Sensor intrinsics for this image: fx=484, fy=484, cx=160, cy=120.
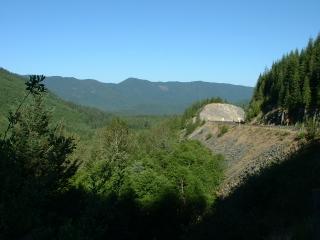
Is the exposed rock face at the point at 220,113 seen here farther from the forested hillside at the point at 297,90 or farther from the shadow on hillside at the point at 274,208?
the shadow on hillside at the point at 274,208

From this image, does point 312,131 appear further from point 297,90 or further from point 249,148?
point 297,90

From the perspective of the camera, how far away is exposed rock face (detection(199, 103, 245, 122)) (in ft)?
415

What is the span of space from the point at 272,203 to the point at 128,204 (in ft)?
38.5

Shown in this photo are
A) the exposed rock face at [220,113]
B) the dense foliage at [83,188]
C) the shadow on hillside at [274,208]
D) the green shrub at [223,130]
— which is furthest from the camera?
the exposed rock face at [220,113]

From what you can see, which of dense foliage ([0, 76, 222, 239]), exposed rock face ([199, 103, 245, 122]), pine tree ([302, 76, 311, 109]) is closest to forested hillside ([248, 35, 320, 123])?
pine tree ([302, 76, 311, 109])

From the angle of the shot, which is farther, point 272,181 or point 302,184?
point 272,181

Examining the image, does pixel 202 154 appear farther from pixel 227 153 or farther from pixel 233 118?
pixel 233 118

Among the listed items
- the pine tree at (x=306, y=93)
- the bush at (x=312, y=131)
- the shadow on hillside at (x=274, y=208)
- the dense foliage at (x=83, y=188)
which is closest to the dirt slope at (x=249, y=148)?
the bush at (x=312, y=131)

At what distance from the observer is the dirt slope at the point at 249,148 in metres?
41.5

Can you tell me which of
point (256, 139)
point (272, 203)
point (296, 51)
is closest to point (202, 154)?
point (256, 139)

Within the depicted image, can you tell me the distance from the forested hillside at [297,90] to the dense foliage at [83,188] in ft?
132

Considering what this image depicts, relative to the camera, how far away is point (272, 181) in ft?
88.3

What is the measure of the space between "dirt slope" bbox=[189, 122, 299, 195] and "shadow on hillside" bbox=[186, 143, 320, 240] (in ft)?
22.3

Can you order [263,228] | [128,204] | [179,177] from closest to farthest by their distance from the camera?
[263,228], [128,204], [179,177]
